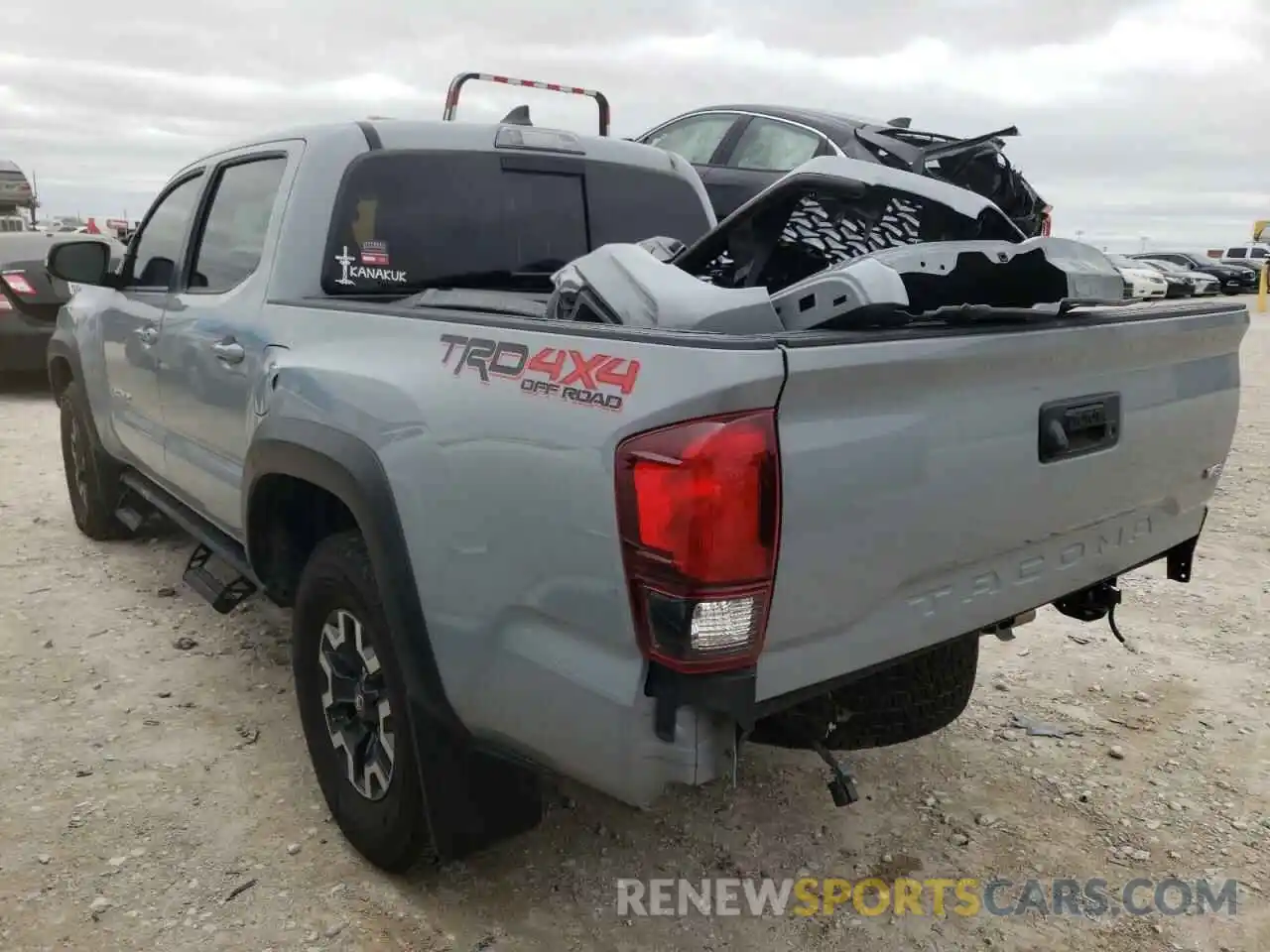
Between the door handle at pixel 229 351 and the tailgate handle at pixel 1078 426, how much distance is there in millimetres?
2271

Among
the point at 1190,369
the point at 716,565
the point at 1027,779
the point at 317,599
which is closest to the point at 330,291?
the point at 317,599

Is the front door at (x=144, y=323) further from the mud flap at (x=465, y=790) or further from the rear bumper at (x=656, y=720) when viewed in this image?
the rear bumper at (x=656, y=720)

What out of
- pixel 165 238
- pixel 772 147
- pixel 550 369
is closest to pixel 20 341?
pixel 165 238

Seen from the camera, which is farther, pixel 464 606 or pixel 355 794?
pixel 355 794

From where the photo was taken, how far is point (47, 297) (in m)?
9.41

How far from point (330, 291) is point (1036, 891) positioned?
2.60m

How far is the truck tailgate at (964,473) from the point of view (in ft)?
5.98

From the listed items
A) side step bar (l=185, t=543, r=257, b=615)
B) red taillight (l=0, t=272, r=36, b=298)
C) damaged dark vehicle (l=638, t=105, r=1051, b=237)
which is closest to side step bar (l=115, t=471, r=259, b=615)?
side step bar (l=185, t=543, r=257, b=615)

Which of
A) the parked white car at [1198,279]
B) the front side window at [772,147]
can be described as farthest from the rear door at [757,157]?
the parked white car at [1198,279]

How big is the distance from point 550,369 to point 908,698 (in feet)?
3.92

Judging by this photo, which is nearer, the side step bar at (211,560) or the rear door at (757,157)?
the side step bar at (211,560)

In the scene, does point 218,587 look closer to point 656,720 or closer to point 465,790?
point 465,790

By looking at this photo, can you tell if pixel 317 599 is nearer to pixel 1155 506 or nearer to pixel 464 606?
pixel 464 606

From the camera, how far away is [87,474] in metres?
5.28
